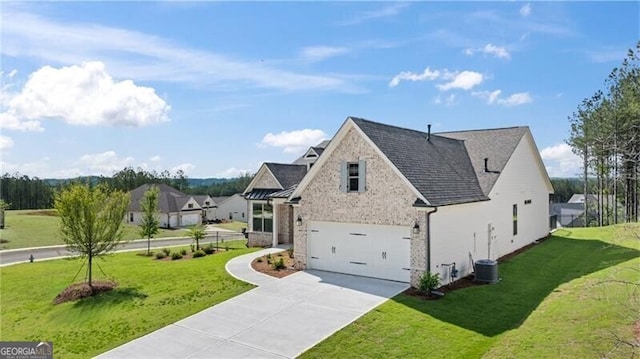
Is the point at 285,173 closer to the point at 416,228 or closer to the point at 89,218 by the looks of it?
the point at 89,218

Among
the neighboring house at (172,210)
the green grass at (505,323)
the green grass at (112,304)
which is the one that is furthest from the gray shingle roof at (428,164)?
the neighboring house at (172,210)

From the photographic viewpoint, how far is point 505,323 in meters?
11.7

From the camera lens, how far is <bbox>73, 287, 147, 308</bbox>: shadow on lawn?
15430 millimetres

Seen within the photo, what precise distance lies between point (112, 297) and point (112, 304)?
0.92 meters

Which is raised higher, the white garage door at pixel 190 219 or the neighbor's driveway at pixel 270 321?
the neighbor's driveway at pixel 270 321

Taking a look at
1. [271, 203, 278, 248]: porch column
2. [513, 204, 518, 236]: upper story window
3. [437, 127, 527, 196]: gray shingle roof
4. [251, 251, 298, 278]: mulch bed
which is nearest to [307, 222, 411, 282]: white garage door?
[251, 251, 298, 278]: mulch bed

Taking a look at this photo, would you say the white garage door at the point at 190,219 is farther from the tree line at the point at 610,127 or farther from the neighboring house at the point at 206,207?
the tree line at the point at 610,127

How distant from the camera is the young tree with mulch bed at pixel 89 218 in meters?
16.8

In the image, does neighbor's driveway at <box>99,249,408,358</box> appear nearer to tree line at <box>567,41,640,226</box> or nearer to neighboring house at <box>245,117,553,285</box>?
neighboring house at <box>245,117,553,285</box>

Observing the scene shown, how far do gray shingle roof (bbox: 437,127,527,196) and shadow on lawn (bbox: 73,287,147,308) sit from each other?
642 inches

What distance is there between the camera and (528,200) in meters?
25.3

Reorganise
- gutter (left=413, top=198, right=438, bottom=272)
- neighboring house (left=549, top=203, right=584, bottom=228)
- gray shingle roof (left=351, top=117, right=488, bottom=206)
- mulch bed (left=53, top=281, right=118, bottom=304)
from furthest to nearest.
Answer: neighboring house (left=549, top=203, right=584, bottom=228)
mulch bed (left=53, top=281, right=118, bottom=304)
gray shingle roof (left=351, top=117, right=488, bottom=206)
gutter (left=413, top=198, right=438, bottom=272)

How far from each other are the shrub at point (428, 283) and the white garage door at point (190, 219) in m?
53.0

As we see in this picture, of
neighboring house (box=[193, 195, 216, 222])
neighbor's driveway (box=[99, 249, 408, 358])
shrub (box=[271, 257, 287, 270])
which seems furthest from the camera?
neighboring house (box=[193, 195, 216, 222])
